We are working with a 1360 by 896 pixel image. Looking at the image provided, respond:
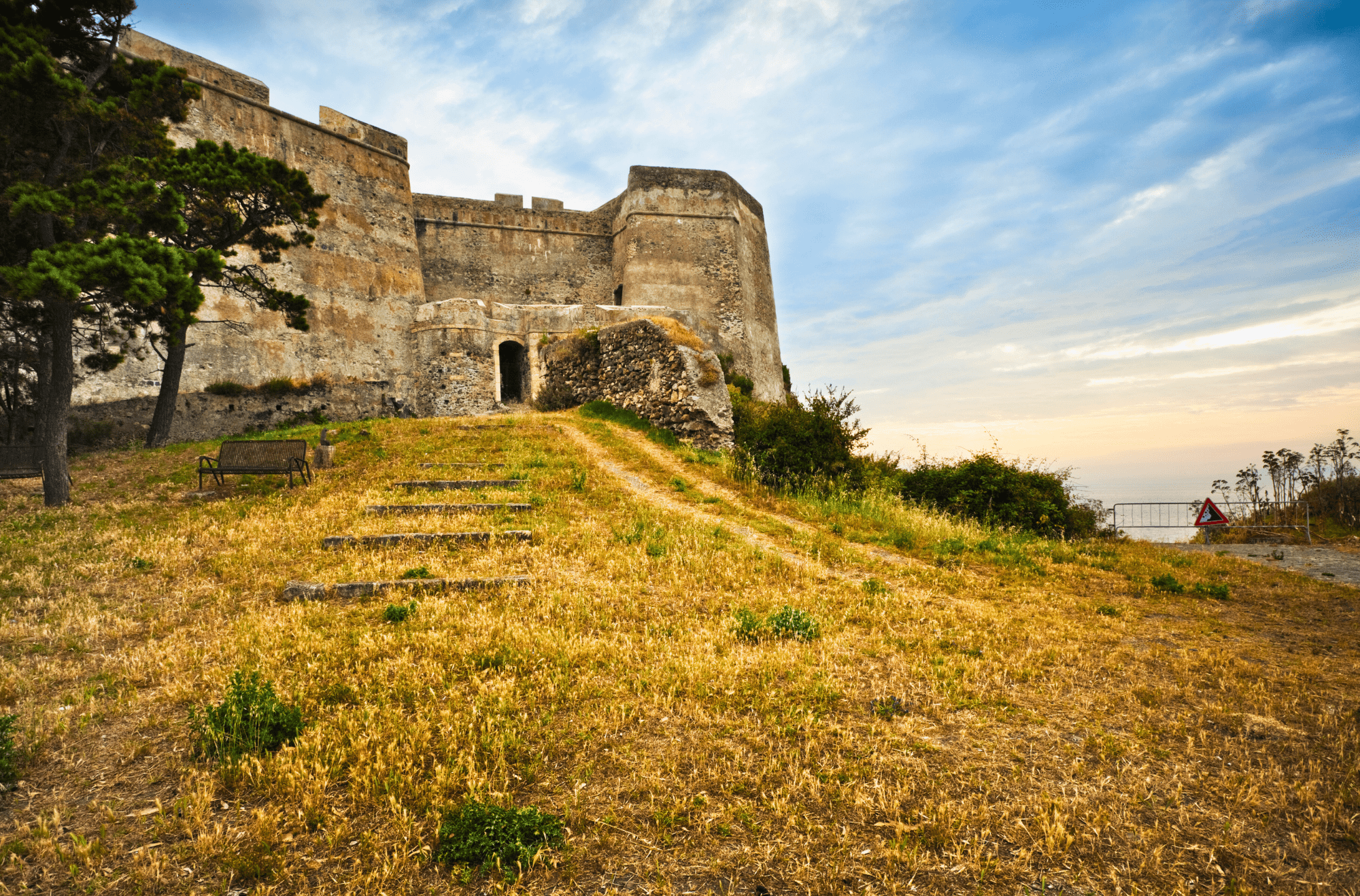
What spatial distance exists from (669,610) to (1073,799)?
11.7ft

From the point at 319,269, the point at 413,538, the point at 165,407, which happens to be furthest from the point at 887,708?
the point at 319,269

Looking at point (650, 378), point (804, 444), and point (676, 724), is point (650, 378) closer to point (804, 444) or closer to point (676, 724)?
point (804, 444)

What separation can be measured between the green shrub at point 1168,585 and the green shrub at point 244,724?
385 inches

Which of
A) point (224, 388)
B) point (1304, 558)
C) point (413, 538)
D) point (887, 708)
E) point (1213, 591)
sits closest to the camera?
point (887, 708)

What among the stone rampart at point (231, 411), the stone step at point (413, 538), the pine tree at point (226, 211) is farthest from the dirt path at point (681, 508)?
the stone rampart at point (231, 411)

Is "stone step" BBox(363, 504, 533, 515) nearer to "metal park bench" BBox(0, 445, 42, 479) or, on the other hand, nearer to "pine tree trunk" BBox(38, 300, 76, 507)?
"pine tree trunk" BBox(38, 300, 76, 507)

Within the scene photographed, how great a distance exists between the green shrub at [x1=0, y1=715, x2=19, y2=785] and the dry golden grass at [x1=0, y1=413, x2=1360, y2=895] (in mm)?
77

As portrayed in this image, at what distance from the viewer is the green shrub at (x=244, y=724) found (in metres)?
3.60

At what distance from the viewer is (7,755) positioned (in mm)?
3455

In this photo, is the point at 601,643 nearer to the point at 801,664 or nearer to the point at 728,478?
the point at 801,664

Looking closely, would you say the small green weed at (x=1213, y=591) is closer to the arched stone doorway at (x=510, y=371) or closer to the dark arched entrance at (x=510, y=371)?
the arched stone doorway at (x=510, y=371)

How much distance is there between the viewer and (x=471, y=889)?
2736 millimetres

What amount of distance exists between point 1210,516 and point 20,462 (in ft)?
88.5

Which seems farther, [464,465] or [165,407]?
[165,407]
